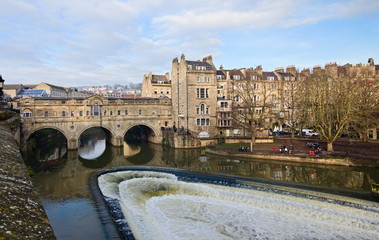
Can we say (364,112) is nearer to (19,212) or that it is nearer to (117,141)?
(19,212)

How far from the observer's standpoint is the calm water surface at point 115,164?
17467 mm

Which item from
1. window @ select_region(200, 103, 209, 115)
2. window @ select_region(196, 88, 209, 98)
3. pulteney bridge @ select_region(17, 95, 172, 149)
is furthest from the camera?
window @ select_region(200, 103, 209, 115)

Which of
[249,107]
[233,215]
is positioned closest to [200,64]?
[249,107]

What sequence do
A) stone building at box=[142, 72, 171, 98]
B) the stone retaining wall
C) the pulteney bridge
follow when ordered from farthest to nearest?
stone building at box=[142, 72, 171, 98], the pulteney bridge, the stone retaining wall

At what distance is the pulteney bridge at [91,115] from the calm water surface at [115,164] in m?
4.04

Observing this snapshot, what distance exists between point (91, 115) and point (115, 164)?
1342 cm

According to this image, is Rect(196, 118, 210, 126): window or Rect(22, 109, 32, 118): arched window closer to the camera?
Rect(22, 109, 32, 118): arched window

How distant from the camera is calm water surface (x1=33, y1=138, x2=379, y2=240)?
17467 millimetres

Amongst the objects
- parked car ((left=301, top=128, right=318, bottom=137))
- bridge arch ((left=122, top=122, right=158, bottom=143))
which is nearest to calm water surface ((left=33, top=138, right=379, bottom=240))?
bridge arch ((left=122, top=122, right=158, bottom=143))

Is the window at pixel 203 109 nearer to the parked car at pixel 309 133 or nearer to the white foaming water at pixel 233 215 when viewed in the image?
the parked car at pixel 309 133

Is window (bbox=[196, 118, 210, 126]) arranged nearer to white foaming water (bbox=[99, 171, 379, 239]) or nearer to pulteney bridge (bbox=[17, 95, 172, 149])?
pulteney bridge (bbox=[17, 95, 172, 149])

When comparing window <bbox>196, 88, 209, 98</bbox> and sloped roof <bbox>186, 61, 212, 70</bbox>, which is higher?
sloped roof <bbox>186, 61, 212, 70</bbox>

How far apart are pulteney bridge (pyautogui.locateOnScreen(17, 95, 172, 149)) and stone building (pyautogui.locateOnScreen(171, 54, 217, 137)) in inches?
196

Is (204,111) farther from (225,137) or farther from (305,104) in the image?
(305,104)
